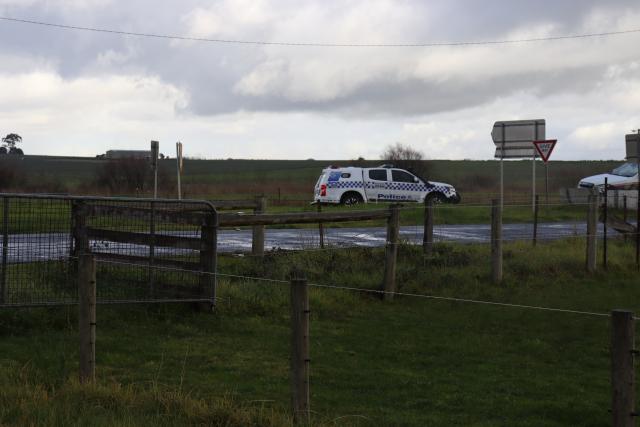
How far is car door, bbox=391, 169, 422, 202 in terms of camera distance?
105ft

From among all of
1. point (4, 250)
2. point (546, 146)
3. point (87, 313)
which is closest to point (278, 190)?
point (546, 146)

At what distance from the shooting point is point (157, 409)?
5254 mm

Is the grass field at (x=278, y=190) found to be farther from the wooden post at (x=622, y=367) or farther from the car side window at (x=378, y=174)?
the wooden post at (x=622, y=367)

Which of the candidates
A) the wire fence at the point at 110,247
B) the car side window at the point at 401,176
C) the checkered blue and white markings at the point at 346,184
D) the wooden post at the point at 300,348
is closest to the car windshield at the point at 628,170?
the car side window at the point at 401,176

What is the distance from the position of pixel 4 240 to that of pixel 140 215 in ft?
4.78

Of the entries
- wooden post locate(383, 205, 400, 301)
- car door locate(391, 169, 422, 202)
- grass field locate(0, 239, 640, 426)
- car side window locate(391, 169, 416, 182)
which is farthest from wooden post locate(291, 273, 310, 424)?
car side window locate(391, 169, 416, 182)

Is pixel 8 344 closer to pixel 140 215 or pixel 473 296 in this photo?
pixel 140 215

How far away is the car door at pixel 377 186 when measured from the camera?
31.8 m

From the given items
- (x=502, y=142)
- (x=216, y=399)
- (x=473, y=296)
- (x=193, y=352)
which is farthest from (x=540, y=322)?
(x=502, y=142)

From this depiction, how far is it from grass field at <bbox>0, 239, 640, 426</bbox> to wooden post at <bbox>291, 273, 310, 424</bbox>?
0.58ft

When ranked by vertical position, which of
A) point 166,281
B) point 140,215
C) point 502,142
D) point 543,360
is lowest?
point 543,360

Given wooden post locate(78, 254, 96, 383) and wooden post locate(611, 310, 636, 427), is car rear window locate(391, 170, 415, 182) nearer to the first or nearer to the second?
wooden post locate(78, 254, 96, 383)

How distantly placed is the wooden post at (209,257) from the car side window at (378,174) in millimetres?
22692

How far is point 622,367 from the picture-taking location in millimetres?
4293
